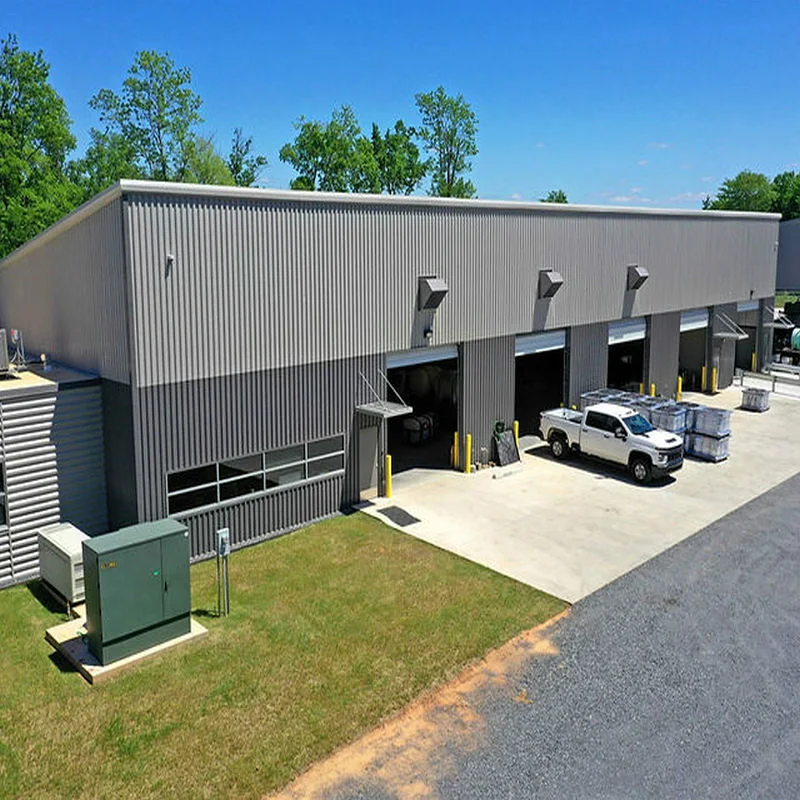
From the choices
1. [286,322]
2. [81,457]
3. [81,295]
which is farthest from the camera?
[286,322]

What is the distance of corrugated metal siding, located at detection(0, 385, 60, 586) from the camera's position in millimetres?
14055

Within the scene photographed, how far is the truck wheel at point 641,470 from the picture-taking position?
1999 centimetres

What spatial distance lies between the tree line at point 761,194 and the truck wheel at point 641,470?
8996 cm

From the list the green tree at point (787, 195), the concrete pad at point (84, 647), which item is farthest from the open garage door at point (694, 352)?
the green tree at point (787, 195)

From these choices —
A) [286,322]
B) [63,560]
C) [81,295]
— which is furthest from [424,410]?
[63,560]

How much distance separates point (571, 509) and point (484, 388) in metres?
4.94

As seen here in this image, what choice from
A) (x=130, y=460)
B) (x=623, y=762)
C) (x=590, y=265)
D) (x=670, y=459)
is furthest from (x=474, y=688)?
(x=590, y=265)

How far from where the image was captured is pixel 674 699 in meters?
10.4

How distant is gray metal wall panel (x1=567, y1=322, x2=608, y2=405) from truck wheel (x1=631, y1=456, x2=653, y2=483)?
16.8 feet

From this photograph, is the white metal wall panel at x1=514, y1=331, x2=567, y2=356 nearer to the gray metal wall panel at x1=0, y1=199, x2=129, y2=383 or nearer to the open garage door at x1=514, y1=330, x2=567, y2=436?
the open garage door at x1=514, y1=330, x2=567, y2=436

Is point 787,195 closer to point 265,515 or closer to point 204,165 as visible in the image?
point 204,165

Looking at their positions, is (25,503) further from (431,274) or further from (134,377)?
(431,274)

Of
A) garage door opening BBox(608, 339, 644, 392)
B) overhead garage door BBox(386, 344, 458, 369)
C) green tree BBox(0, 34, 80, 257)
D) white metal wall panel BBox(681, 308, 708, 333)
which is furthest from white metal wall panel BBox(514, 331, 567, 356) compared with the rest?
green tree BBox(0, 34, 80, 257)

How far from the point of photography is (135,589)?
1123cm
